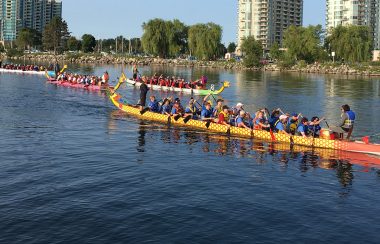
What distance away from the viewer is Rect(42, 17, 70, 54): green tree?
7224 inches

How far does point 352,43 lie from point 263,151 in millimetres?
106732

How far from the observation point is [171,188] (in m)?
19.0

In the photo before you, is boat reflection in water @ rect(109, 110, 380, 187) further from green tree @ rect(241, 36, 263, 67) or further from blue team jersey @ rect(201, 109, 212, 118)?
green tree @ rect(241, 36, 263, 67)

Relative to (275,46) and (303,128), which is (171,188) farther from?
(275,46)

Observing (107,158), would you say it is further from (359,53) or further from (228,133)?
(359,53)

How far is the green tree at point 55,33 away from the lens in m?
184

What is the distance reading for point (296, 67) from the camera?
435ft

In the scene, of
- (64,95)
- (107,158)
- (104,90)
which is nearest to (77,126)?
(107,158)

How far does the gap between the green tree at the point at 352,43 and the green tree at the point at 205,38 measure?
33589mm

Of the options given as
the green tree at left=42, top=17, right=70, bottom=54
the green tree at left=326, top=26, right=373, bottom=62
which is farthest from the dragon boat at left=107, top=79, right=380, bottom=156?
the green tree at left=42, top=17, right=70, bottom=54

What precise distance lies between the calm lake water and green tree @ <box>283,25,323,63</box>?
341ft

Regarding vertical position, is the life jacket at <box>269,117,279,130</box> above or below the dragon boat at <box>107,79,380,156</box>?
above

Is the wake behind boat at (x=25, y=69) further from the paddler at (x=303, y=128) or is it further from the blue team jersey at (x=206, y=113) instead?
the paddler at (x=303, y=128)

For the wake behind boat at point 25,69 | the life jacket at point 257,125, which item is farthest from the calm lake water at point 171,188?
the wake behind boat at point 25,69
